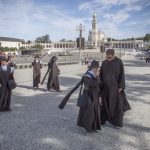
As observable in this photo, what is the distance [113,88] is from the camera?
746cm

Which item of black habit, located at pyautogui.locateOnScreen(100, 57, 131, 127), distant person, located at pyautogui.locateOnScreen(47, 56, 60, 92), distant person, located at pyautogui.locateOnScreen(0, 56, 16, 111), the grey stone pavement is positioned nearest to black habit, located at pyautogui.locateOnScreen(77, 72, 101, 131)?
the grey stone pavement

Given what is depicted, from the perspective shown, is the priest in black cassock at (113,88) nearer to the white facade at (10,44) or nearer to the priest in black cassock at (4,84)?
the priest in black cassock at (4,84)

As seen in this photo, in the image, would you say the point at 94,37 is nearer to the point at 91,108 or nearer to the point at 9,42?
the point at 9,42

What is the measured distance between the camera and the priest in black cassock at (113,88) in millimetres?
7445

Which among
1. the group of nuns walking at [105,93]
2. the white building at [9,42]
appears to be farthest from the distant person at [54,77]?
the white building at [9,42]

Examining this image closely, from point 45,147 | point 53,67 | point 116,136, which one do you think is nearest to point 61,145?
point 45,147

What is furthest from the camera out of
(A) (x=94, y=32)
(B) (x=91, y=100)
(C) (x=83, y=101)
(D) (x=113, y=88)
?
(A) (x=94, y=32)

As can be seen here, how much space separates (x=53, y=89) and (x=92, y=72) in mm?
7871

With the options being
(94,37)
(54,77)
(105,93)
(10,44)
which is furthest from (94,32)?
(105,93)

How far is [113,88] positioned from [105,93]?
0.79 feet

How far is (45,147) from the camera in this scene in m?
6.10

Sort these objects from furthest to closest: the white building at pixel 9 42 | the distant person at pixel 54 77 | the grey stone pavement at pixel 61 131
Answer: the white building at pixel 9 42 → the distant person at pixel 54 77 → the grey stone pavement at pixel 61 131

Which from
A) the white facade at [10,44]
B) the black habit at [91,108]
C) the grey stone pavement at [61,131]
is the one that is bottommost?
the grey stone pavement at [61,131]

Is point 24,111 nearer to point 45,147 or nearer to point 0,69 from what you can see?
point 0,69
